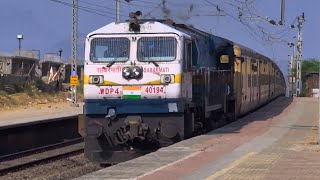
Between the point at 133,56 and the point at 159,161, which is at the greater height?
the point at 133,56

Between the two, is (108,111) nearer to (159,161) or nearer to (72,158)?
(159,161)

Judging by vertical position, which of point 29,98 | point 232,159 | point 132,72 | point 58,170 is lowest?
point 58,170

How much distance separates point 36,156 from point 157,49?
621cm

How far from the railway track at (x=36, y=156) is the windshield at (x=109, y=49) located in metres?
3.64

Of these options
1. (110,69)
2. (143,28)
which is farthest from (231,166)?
(143,28)

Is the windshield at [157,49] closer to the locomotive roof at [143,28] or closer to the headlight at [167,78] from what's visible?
the locomotive roof at [143,28]

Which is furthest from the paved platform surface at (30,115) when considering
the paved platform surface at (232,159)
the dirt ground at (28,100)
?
the paved platform surface at (232,159)

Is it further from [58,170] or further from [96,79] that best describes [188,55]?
[58,170]

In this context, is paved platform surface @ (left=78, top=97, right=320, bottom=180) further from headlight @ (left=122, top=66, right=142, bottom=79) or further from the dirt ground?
the dirt ground

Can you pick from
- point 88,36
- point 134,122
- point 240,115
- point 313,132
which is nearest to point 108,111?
point 134,122

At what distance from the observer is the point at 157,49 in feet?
49.0

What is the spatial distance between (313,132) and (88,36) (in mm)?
8502

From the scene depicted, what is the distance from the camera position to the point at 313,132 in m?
19.5

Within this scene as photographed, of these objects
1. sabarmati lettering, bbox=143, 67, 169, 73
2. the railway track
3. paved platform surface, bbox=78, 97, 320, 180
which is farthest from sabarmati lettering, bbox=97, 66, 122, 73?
the railway track
